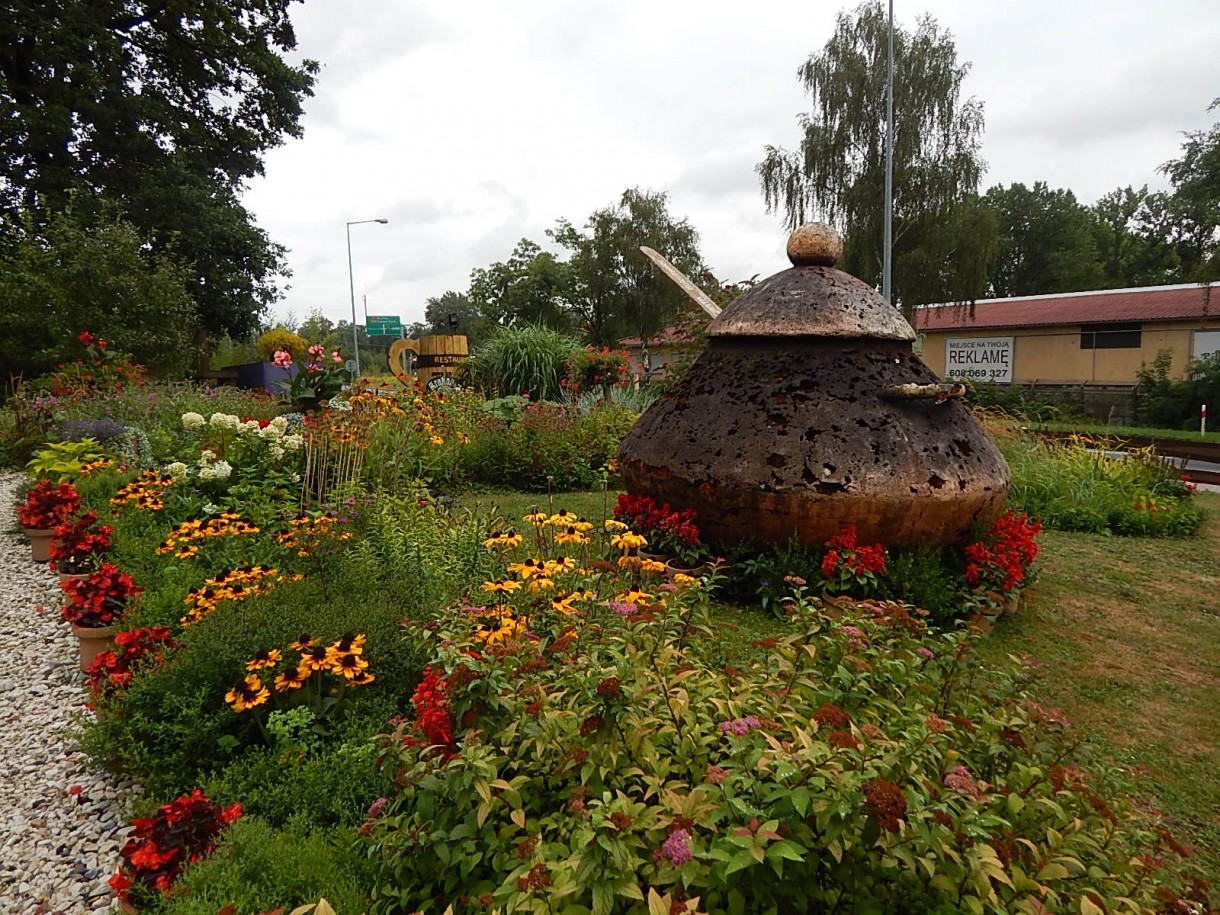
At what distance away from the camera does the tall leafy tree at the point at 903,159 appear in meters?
20.8

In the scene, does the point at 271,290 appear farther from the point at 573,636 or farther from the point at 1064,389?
the point at 1064,389

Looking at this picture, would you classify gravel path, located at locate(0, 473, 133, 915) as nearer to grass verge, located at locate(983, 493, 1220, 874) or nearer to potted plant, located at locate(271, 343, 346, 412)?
grass verge, located at locate(983, 493, 1220, 874)

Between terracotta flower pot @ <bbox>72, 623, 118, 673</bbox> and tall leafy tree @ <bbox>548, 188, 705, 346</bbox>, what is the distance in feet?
107

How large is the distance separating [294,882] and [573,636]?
97cm

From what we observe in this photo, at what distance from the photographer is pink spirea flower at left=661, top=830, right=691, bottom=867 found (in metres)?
1.22

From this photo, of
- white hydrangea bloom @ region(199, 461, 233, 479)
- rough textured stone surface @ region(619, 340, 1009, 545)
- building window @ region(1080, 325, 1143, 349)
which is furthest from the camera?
building window @ region(1080, 325, 1143, 349)

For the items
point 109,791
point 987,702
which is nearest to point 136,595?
point 109,791

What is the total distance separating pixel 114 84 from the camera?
17359 millimetres

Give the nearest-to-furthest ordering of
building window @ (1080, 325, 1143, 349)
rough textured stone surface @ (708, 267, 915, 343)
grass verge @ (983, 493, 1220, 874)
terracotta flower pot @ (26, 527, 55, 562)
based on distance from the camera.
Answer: grass verge @ (983, 493, 1220, 874), rough textured stone surface @ (708, 267, 915, 343), terracotta flower pot @ (26, 527, 55, 562), building window @ (1080, 325, 1143, 349)

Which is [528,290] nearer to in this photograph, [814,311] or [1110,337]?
[1110,337]

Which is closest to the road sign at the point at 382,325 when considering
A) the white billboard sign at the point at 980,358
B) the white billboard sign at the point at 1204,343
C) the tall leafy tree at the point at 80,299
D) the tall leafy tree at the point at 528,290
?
the tall leafy tree at the point at 528,290

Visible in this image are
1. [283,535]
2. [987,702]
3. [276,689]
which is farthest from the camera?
[283,535]

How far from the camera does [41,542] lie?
5.39m

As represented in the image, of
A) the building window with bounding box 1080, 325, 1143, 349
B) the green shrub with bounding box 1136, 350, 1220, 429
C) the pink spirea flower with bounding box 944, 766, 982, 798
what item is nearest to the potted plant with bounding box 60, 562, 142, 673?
the pink spirea flower with bounding box 944, 766, 982, 798
